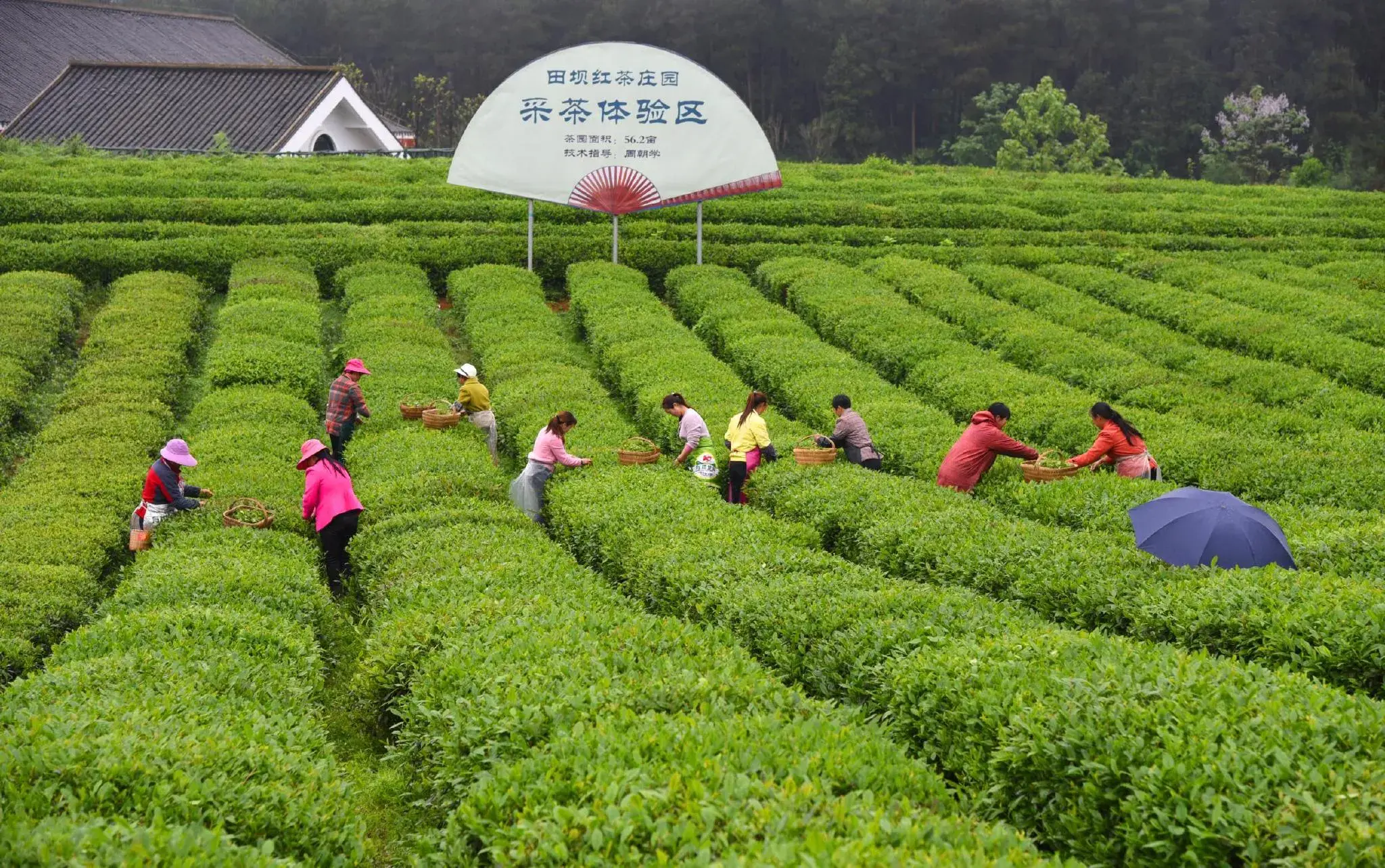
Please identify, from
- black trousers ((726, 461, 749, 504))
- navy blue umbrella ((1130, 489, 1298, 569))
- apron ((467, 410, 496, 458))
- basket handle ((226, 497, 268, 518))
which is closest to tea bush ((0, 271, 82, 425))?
apron ((467, 410, 496, 458))

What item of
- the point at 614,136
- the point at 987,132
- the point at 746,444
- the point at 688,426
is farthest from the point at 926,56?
the point at 688,426

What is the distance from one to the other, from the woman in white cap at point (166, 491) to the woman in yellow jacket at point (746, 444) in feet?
19.3

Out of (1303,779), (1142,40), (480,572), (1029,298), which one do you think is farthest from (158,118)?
(1142,40)

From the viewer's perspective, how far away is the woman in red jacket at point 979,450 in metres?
13.7

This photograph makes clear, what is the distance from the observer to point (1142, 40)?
69.4 metres

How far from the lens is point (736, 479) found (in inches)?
577

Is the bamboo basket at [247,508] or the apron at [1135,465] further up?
the apron at [1135,465]

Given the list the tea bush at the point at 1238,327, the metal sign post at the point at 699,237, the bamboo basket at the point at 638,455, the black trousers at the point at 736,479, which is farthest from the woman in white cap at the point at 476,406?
the tea bush at the point at 1238,327

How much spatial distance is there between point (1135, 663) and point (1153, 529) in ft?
10.1

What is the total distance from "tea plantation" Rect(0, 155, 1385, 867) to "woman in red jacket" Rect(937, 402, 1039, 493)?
0.44m

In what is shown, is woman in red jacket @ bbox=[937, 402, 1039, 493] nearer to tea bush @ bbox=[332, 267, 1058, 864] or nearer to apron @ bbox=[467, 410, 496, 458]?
tea bush @ bbox=[332, 267, 1058, 864]

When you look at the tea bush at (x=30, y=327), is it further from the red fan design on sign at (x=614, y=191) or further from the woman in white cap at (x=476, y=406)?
the red fan design on sign at (x=614, y=191)

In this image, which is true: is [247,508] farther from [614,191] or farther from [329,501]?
[614,191]

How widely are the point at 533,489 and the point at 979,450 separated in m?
5.08
